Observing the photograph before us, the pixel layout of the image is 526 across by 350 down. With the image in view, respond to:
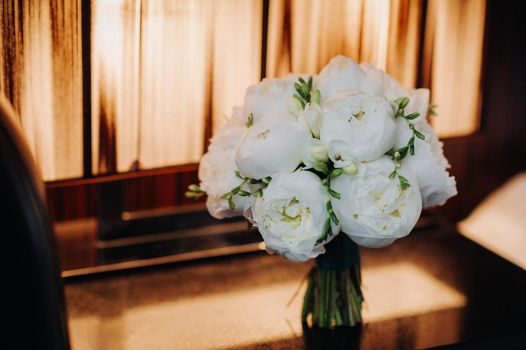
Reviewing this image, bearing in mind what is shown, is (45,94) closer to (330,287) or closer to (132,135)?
(132,135)

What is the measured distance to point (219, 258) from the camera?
1464 mm

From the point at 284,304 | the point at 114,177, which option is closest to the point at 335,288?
the point at 284,304

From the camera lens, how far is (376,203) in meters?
1.00

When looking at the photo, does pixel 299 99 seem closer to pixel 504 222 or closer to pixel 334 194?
pixel 334 194

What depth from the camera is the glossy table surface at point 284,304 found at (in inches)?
47.1

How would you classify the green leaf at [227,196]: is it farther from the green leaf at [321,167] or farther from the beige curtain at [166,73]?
the beige curtain at [166,73]

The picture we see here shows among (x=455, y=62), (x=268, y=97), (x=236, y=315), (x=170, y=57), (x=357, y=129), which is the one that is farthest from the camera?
(x=455, y=62)

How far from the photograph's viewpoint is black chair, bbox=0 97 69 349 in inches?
33.4

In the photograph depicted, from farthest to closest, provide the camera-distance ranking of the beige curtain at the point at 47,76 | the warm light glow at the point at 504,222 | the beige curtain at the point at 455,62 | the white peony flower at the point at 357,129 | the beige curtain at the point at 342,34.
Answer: the warm light glow at the point at 504,222 < the beige curtain at the point at 455,62 < the beige curtain at the point at 342,34 < the beige curtain at the point at 47,76 < the white peony flower at the point at 357,129

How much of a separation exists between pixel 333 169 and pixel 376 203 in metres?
0.07

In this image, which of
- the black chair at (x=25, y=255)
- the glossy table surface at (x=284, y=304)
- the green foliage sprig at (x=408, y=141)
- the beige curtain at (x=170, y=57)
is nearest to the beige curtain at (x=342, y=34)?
the beige curtain at (x=170, y=57)

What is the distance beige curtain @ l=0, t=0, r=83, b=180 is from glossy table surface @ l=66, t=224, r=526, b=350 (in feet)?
0.71

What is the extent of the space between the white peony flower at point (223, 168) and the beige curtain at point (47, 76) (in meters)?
0.31

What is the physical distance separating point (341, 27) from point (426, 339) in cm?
61
